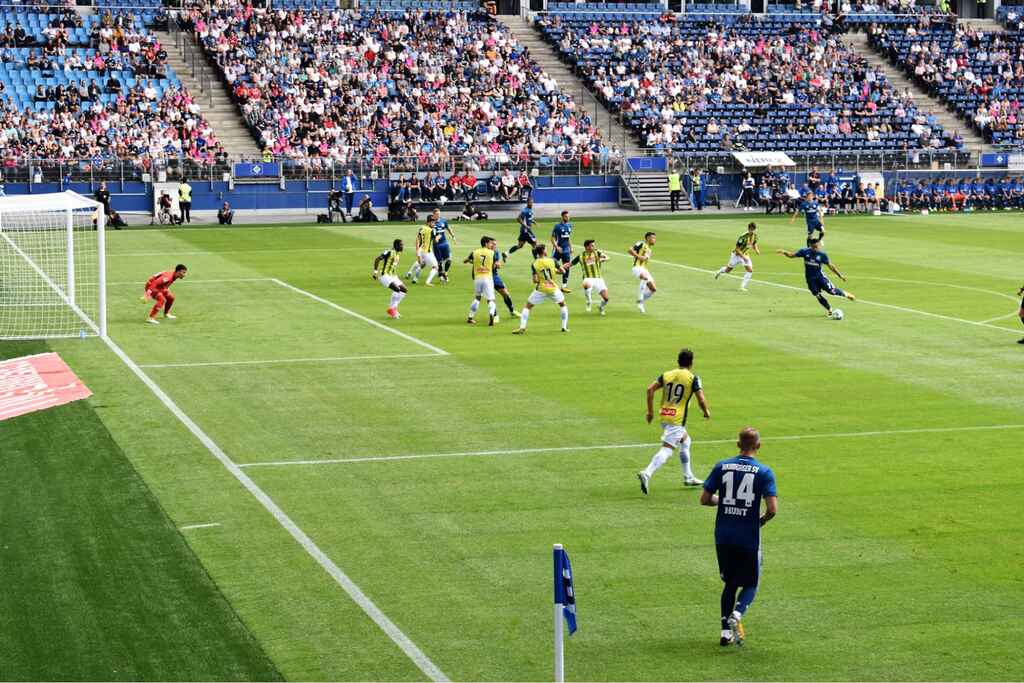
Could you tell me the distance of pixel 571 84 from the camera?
78.8 meters

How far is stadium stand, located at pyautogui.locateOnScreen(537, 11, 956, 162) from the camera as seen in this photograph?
249 ft

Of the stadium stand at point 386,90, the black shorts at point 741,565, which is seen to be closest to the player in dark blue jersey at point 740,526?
the black shorts at point 741,565

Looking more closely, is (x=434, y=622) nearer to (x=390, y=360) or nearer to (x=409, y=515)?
(x=409, y=515)

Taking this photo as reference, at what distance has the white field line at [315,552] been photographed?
1270cm

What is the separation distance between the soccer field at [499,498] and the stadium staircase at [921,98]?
48.5 metres

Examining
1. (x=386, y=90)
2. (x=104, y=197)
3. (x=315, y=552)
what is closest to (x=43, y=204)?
(x=315, y=552)

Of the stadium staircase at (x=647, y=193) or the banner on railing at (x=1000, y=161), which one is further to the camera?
the banner on railing at (x=1000, y=161)

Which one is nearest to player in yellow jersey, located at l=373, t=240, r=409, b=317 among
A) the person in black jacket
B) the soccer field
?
the soccer field

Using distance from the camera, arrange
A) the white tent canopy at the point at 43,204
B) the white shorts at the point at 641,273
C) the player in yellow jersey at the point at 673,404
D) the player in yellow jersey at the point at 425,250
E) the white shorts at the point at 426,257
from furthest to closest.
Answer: the white shorts at the point at 426,257 → the player in yellow jersey at the point at 425,250 → the white shorts at the point at 641,273 → the white tent canopy at the point at 43,204 → the player in yellow jersey at the point at 673,404

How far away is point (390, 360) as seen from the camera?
92.4 feet

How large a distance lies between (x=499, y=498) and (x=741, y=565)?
554cm

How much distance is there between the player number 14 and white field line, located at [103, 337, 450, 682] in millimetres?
2954

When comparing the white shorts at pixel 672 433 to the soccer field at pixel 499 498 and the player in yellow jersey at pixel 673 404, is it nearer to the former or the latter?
the player in yellow jersey at pixel 673 404

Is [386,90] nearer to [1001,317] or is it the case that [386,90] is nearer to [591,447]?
A: [1001,317]
